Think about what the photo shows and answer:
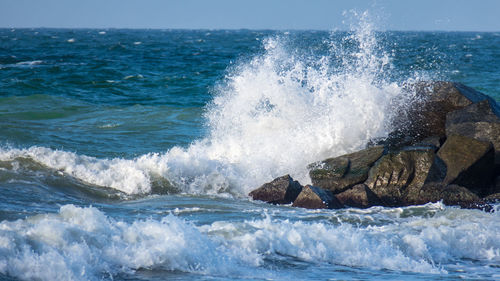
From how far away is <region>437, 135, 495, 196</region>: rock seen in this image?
8.09m

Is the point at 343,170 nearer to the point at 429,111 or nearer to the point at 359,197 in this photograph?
the point at 359,197

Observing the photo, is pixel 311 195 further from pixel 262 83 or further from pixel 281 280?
pixel 262 83

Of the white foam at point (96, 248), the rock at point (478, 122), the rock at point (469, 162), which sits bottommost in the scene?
the white foam at point (96, 248)

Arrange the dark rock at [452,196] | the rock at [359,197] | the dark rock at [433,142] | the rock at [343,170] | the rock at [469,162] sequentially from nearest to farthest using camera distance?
1. the dark rock at [452,196]
2. the rock at [359,197]
3. the rock at [469,162]
4. the rock at [343,170]
5. the dark rock at [433,142]

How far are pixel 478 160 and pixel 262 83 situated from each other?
4.67 meters

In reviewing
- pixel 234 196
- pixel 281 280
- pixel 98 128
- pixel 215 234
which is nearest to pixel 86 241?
pixel 215 234

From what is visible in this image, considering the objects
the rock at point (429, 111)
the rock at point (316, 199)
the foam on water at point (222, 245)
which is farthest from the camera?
the rock at point (429, 111)

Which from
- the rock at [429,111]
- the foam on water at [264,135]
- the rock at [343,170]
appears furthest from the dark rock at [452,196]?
the foam on water at [264,135]

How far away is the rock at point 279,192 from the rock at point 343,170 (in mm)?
354

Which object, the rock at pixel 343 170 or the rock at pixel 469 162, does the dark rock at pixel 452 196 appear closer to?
the rock at pixel 469 162

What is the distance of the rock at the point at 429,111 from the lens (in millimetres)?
9508

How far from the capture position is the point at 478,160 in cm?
812

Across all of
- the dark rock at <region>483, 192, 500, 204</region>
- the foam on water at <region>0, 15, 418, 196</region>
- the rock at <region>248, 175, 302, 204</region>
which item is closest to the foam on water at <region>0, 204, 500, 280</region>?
the dark rock at <region>483, 192, 500, 204</region>

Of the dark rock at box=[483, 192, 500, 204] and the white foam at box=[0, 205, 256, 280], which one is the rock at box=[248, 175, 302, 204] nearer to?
the dark rock at box=[483, 192, 500, 204]
